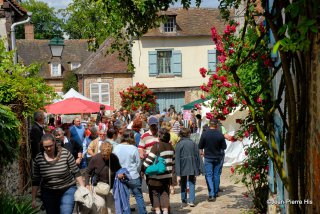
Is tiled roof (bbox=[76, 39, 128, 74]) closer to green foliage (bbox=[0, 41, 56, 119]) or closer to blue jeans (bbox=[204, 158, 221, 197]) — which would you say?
green foliage (bbox=[0, 41, 56, 119])

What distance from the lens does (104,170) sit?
8508 mm

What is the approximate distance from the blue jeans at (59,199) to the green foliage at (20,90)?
3155 mm

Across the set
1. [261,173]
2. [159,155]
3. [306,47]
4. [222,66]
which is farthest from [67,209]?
[306,47]

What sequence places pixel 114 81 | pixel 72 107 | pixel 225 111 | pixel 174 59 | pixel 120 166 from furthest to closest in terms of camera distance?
pixel 114 81
pixel 174 59
pixel 72 107
pixel 225 111
pixel 120 166

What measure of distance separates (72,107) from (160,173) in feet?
28.0

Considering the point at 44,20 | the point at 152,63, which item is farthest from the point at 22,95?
the point at 44,20

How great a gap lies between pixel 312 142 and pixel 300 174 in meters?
0.55

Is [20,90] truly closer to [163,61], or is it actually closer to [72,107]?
[72,107]

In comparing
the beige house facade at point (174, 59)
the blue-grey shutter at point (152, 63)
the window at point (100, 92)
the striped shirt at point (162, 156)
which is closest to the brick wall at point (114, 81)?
the window at point (100, 92)

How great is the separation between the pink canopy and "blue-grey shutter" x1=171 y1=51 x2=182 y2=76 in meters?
17.8

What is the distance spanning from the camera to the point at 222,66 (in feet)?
32.4

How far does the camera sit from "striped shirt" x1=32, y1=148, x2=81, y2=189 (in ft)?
23.8

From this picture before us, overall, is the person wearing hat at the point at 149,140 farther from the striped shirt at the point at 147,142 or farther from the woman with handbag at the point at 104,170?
the woman with handbag at the point at 104,170

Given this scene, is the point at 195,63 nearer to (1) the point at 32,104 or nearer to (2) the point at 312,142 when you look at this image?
(1) the point at 32,104
